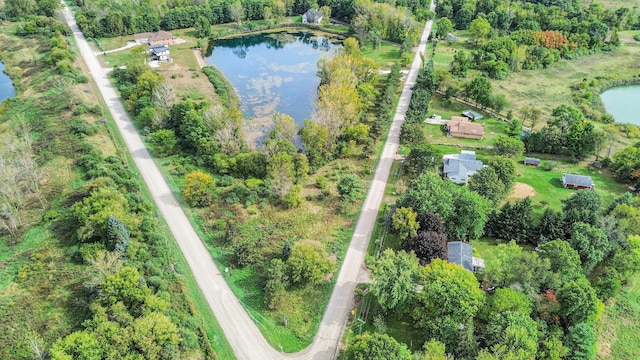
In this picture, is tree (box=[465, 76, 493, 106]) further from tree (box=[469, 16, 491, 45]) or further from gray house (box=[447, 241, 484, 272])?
gray house (box=[447, 241, 484, 272])

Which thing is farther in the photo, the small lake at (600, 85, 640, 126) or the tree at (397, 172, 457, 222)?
the small lake at (600, 85, 640, 126)

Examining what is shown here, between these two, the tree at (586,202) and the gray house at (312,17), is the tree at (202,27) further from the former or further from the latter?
the tree at (586,202)

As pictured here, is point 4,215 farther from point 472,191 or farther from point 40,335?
point 472,191

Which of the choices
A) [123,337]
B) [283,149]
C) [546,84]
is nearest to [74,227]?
[123,337]

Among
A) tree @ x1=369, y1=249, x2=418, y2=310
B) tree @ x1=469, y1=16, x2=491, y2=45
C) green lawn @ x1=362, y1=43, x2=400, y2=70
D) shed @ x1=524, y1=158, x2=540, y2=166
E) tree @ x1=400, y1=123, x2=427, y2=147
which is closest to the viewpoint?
tree @ x1=369, y1=249, x2=418, y2=310

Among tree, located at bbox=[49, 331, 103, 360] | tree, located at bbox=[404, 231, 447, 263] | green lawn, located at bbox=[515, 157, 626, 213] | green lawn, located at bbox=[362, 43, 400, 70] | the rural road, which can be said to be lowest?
the rural road

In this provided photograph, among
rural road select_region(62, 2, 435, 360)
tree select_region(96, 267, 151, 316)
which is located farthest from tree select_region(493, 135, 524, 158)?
tree select_region(96, 267, 151, 316)

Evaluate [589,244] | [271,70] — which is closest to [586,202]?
[589,244]
